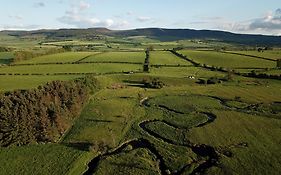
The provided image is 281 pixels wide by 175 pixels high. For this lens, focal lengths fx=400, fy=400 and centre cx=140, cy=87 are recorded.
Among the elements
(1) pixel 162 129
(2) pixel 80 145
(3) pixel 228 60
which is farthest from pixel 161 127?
(3) pixel 228 60

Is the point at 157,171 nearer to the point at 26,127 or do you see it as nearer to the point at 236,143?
the point at 236,143

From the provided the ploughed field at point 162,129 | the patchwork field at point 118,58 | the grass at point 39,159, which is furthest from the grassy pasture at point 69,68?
the grass at point 39,159

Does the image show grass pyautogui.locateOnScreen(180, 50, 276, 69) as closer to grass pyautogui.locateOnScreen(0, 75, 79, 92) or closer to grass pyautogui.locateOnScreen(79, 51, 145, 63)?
grass pyautogui.locateOnScreen(79, 51, 145, 63)

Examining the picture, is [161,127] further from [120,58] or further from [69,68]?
[120,58]

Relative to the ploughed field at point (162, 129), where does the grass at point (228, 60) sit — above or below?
above

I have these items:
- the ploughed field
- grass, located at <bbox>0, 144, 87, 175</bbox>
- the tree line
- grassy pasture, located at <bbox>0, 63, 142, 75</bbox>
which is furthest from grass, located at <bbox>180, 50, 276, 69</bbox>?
grass, located at <bbox>0, 144, 87, 175</bbox>

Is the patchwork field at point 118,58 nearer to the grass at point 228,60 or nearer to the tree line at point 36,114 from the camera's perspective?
the grass at point 228,60
